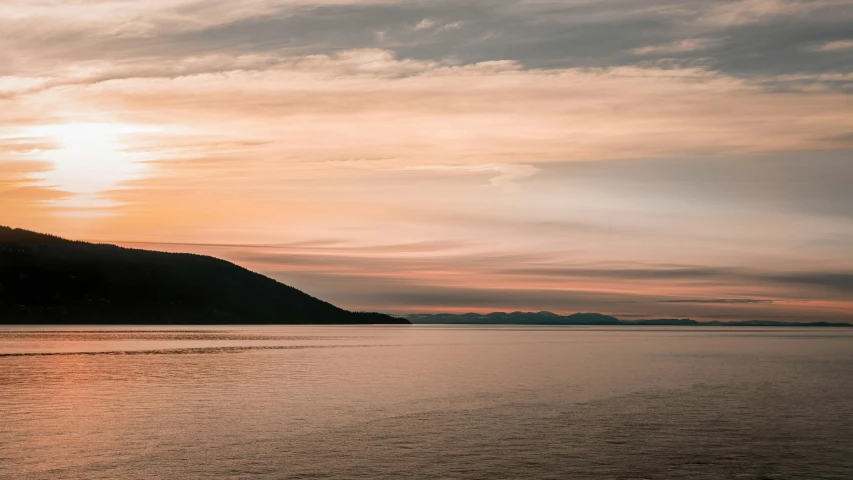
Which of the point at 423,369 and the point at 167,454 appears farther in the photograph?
the point at 423,369

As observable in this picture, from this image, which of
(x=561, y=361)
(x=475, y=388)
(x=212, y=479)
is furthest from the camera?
(x=561, y=361)

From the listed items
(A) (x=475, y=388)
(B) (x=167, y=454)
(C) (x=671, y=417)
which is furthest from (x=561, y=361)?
(B) (x=167, y=454)

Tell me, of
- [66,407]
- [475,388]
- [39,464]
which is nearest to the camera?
[39,464]

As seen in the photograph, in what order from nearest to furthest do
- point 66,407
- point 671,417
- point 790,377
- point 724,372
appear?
point 671,417, point 66,407, point 790,377, point 724,372

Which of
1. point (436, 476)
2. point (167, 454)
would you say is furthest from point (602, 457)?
point (167, 454)

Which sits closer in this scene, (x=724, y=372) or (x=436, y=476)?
(x=436, y=476)

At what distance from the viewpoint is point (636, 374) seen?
93.6 meters

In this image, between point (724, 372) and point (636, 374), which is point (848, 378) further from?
point (636, 374)

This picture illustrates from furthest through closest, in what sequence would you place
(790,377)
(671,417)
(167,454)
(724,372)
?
(724,372) → (790,377) → (671,417) → (167,454)

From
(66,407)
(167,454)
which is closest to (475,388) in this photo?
(66,407)

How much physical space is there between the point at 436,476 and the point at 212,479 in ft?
30.8

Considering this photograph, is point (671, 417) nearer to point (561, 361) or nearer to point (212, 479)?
point (212, 479)

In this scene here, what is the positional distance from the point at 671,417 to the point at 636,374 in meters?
39.8

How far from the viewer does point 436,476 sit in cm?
3575
